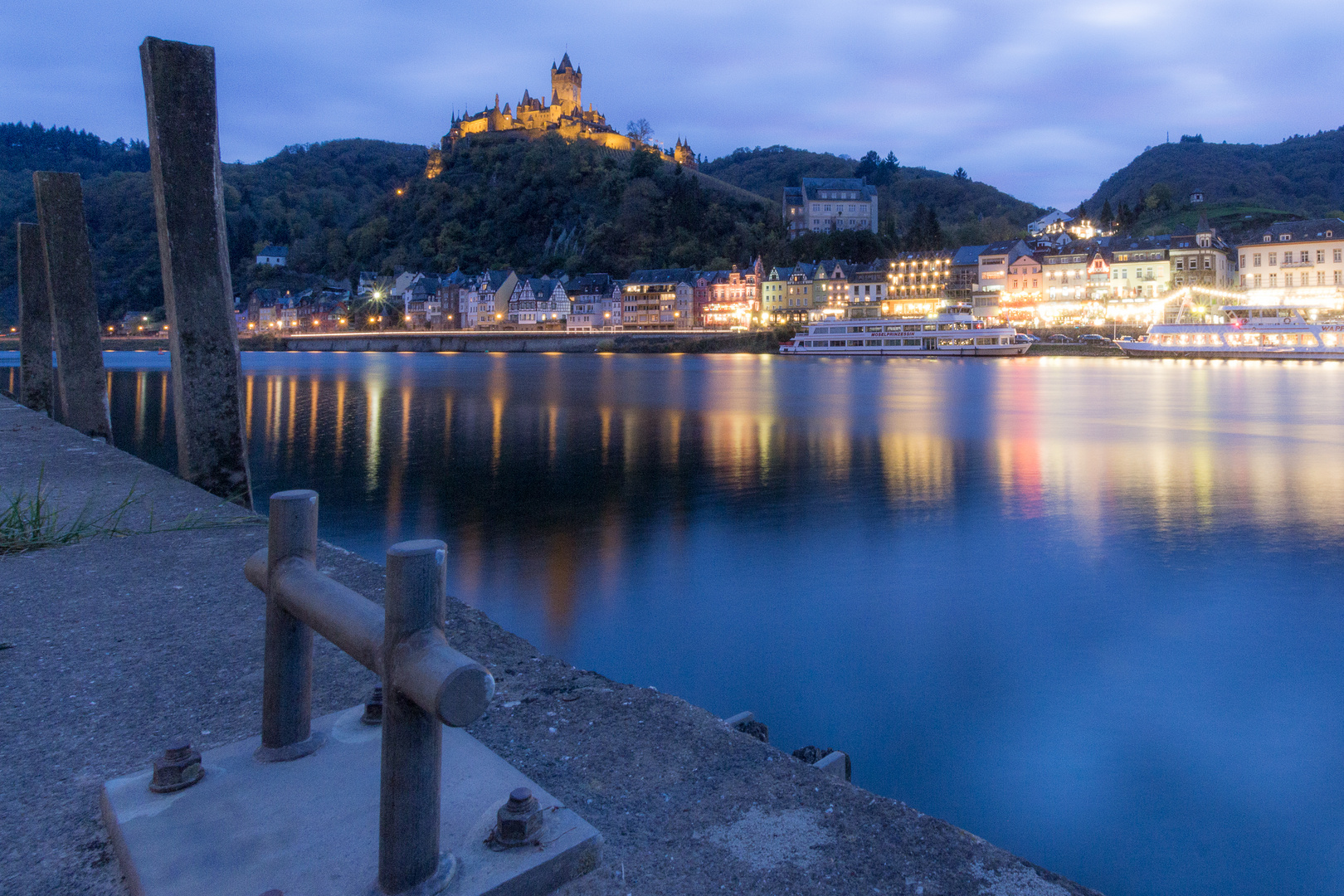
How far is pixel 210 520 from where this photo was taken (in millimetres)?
5859

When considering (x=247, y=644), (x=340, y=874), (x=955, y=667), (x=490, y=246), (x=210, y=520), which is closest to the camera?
(x=340, y=874)

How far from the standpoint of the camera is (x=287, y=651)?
90.4 inches

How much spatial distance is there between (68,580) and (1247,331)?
8234cm

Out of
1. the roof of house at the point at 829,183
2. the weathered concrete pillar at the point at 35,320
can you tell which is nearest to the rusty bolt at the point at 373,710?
the weathered concrete pillar at the point at 35,320

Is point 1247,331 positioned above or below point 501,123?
below

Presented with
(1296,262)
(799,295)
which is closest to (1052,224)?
(1296,262)

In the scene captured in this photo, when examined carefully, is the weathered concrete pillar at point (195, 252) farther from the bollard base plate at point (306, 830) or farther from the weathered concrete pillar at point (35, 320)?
the weathered concrete pillar at point (35, 320)

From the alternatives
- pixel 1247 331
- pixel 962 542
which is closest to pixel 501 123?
pixel 1247 331

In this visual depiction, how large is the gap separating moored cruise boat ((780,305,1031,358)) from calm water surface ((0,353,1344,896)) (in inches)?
2229

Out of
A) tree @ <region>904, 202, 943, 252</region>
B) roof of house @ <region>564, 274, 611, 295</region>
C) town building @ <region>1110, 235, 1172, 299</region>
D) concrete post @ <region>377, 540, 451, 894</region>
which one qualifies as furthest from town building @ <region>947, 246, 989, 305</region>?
concrete post @ <region>377, 540, 451, 894</region>

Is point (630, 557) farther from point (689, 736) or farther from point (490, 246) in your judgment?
point (490, 246)

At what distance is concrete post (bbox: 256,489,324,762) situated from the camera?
2.22 meters

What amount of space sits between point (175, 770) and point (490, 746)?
973mm

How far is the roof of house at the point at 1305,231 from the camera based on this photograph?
76.3m
